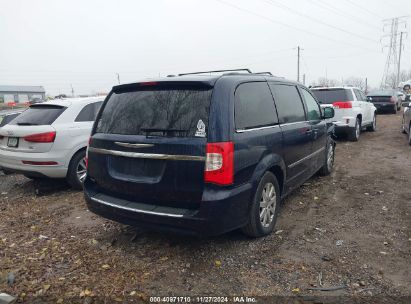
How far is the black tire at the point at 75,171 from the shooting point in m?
6.18

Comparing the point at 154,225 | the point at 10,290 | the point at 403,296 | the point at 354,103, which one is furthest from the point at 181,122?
the point at 354,103

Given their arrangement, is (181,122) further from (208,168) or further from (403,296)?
(403,296)

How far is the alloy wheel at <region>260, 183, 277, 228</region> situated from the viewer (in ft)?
13.0

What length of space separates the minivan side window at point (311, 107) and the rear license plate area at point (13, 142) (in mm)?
4847

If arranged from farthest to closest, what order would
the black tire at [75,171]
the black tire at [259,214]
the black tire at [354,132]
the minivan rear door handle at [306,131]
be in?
the black tire at [354,132]
the black tire at [75,171]
the minivan rear door handle at [306,131]
the black tire at [259,214]

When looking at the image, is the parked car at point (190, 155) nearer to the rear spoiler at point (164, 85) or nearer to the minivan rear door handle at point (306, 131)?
the rear spoiler at point (164, 85)

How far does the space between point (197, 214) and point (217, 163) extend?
0.50 metres

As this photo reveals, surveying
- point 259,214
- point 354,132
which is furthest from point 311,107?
point 354,132

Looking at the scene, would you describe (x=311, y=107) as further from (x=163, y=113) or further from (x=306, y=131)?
(x=163, y=113)

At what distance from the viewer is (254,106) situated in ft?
12.7

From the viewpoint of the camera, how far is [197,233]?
10.7 feet

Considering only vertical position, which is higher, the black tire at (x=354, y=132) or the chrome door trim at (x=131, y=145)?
the chrome door trim at (x=131, y=145)

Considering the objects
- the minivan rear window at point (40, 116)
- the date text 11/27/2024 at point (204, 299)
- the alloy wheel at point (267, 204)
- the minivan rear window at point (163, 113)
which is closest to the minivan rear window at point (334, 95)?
the alloy wheel at point (267, 204)

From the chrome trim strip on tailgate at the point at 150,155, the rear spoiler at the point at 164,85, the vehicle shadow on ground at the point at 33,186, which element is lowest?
the vehicle shadow on ground at the point at 33,186
